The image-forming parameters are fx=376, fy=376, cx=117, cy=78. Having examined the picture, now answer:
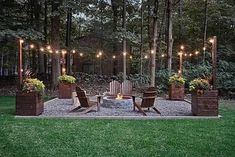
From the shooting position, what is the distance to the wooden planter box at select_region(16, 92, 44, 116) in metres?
9.73

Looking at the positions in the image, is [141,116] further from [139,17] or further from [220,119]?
→ [139,17]

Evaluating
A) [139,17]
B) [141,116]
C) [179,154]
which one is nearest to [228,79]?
[141,116]

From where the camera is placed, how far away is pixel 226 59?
20.1 meters

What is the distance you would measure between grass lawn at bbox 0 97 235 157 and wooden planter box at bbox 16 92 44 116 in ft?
1.90

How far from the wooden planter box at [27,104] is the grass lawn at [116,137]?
580 mm

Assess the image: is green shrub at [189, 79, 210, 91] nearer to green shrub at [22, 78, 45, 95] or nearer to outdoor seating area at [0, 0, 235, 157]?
outdoor seating area at [0, 0, 235, 157]

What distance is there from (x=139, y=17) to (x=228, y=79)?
32.7 ft

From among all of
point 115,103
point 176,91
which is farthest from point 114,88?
point 176,91

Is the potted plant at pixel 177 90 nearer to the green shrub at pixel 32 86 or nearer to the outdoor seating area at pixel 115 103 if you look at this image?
the outdoor seating area at pixel 115 103

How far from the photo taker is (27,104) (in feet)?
32.0

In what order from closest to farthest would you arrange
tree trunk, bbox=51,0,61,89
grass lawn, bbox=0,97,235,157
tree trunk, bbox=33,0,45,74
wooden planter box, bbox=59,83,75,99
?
grass lawn, bbox=0,97,235,157 < wooden planter box, bbox=59,83,75,99 < tree trunk, bbox=51,0,61,89 < tree trunk, bbox=33,0,45,74

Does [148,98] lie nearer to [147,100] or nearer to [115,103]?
[147,100]

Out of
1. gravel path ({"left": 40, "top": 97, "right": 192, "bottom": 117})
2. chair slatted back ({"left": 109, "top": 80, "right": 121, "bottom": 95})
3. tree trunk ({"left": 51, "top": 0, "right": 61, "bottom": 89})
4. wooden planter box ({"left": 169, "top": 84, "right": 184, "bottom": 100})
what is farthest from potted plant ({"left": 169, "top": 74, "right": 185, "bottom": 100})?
tree trunk ({"left": 51, "top": 0, "right": 61, "bottom": 89})

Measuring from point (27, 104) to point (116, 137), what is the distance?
356cm
